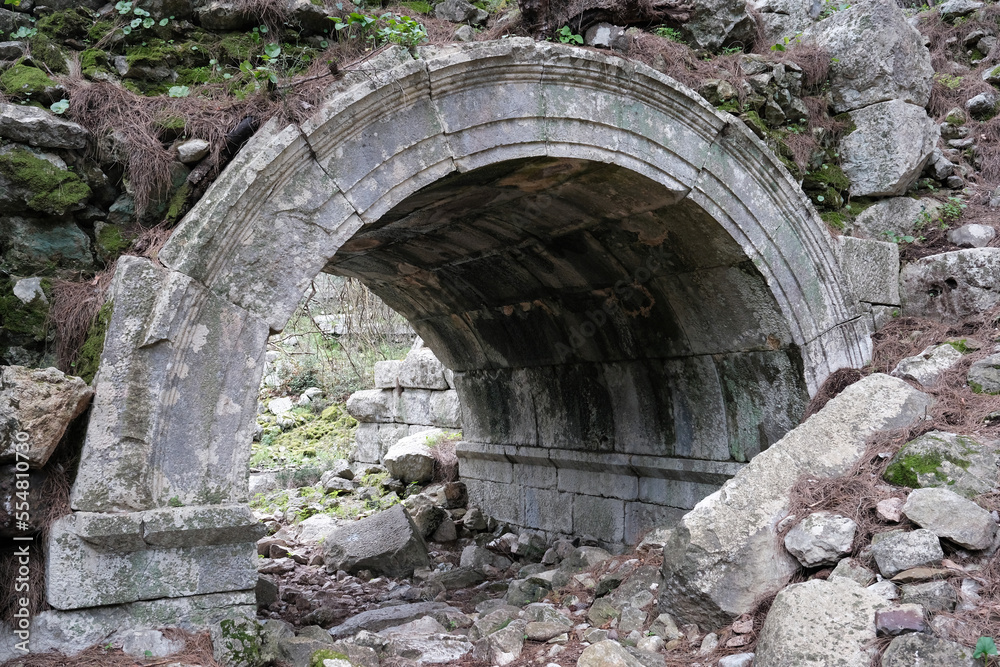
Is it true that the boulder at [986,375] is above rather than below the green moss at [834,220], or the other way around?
below

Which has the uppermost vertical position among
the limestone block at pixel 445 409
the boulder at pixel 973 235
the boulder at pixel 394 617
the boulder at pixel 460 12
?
the boulder at pixel 460 12

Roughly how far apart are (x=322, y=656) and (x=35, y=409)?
60.4 inches

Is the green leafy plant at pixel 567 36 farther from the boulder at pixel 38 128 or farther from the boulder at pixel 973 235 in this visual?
the boulder at pixel 973 235

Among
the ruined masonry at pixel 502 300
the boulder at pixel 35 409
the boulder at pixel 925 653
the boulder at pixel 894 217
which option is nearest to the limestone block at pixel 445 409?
the ruined masonry at pixel 502 300

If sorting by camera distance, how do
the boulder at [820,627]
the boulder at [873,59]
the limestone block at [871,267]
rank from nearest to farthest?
the boulder at [820,627]
the limestone block at [871,267]
the boulder at [873,59]

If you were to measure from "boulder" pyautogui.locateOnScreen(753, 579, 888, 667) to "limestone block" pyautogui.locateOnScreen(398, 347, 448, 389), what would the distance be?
21.9 ft

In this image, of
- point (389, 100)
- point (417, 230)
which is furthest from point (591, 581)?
point (389, 100)

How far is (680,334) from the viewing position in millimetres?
5496

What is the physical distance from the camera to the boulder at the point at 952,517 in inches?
118

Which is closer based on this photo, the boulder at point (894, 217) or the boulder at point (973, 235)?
the boulder at point (973, 235)

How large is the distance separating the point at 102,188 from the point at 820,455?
3.73 metres

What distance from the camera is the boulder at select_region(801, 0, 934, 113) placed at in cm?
581

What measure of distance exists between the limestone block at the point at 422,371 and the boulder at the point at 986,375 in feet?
20.0

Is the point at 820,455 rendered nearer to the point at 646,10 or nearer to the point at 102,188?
the point at 646,10
